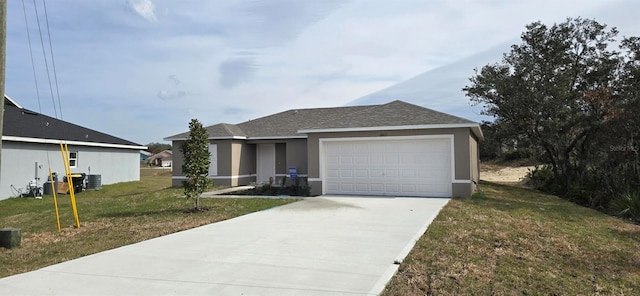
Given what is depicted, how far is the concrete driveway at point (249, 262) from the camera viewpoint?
16.2 ft

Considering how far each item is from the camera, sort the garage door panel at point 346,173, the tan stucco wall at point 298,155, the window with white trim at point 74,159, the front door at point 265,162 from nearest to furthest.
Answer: the garage door panel at point 346,173, the tan stucco wall at point 298,155, the window with white trim at point 74,159, the front door at point 265,162

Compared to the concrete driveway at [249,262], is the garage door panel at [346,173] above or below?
above

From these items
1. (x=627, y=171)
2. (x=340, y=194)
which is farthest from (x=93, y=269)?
(x=627, y=171)

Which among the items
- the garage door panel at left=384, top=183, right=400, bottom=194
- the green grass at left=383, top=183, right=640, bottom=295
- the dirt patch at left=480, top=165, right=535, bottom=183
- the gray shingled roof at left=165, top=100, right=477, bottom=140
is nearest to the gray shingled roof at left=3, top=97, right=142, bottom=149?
the gray shingled roof at left=165, top=100, right=477, bottom=140

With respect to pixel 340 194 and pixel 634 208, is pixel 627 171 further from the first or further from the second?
pixel 340 194

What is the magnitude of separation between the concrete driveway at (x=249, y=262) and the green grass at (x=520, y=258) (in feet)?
1.30

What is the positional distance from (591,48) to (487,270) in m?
21.6

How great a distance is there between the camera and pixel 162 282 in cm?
518

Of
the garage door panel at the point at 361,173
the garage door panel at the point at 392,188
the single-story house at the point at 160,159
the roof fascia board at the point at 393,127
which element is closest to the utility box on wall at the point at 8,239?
the roof fascia board at the point at 393,127

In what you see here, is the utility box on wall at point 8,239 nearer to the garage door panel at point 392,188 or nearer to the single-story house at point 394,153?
the single-story house at point 394,153

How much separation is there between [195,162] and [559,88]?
16.7 metres

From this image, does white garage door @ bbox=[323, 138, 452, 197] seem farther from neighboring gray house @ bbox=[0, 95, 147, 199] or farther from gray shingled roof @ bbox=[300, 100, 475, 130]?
neighboring gray house @ bbox=[0, 95, 147, 199]

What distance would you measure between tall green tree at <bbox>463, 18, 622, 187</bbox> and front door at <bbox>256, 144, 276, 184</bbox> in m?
12.4

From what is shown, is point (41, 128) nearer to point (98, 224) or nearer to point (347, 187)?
point (98, 224)
